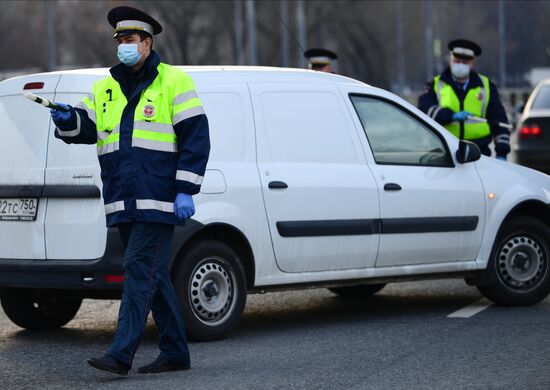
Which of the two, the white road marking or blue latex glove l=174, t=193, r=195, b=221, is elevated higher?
blue latex glove l=174, t=193, r=195, b=221

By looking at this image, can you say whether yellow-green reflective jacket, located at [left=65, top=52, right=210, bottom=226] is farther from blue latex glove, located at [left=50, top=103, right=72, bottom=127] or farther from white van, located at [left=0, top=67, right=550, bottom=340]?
white van, located at [left=0, top=67, right=550, bottom=340]

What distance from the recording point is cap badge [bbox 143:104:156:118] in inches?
271

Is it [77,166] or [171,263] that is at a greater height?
[77,166]

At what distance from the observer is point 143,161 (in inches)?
271

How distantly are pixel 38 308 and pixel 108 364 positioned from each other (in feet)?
7.26

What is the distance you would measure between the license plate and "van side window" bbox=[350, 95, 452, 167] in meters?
2.26

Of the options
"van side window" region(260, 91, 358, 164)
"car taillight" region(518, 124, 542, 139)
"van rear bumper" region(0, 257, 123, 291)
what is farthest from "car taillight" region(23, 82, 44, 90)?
"car taillight" region(518, 124, 542, 139)

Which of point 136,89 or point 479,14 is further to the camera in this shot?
point 479,14

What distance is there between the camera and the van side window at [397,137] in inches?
359

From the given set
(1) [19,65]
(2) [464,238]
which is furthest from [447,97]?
(1) [19,65]

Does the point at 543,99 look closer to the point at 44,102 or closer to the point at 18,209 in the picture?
the point at 18,209

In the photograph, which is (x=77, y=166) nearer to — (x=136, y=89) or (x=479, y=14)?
(x=136, y=89)

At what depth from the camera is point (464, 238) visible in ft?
30.7

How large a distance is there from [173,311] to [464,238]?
9.43ft
